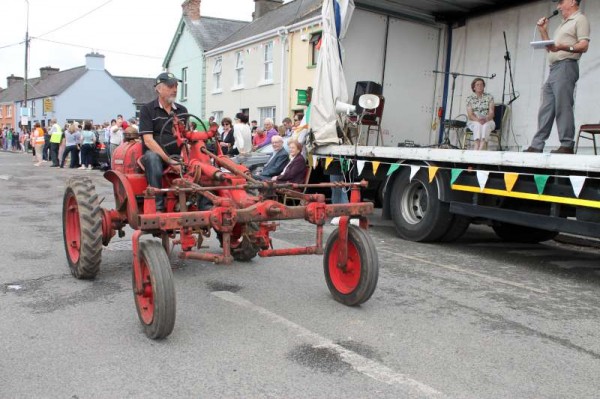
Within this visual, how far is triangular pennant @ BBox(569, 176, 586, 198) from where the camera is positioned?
578 centimetres

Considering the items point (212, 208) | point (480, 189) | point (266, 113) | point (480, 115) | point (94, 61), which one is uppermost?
point (94, 61)

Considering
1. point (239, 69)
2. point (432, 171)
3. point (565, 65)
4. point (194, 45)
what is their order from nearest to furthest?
point (565, 65) → point (432, 171) → point (239, 69) → point (194, 45)

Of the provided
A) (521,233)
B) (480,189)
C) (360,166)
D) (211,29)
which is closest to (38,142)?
(211,29)

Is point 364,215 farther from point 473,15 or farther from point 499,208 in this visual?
point 473,15

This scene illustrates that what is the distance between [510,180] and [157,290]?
172 inches

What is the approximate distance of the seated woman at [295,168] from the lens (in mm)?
9445

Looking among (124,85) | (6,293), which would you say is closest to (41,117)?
(124,85)

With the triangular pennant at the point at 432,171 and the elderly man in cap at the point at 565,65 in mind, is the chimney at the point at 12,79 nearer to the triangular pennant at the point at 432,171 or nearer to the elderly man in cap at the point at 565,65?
the triangular pennant at the point at 432,171

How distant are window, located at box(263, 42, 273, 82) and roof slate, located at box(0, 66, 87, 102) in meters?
33.2

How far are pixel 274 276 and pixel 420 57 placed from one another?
7.01 m

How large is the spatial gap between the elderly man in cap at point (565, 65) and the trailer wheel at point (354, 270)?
3.21m

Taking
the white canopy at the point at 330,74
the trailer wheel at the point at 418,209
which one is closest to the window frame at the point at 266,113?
the white canopy at the point at 330,74

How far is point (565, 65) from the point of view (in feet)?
22.5

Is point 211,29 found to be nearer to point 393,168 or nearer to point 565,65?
point 393,168
